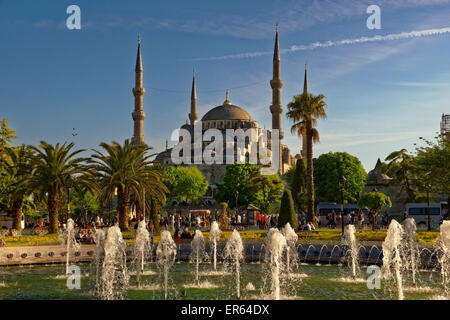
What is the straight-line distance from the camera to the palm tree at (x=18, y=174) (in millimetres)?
24547

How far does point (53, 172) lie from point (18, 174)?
9.32 feet

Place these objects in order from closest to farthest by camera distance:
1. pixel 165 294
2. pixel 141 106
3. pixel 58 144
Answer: pixel 165 294
pixel 58 144
pixel 141 106

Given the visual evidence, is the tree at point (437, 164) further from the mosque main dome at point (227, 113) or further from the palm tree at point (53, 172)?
the mosque main dome at point (227, 113)

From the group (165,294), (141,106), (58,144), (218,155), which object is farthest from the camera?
(218,155)

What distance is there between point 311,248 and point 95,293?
8.14 m

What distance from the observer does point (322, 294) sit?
10500mm

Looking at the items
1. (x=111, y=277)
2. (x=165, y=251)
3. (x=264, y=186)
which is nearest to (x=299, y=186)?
(x=264, y=186)

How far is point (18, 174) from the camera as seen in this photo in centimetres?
2553

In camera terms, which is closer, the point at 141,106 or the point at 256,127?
the point at 141,106

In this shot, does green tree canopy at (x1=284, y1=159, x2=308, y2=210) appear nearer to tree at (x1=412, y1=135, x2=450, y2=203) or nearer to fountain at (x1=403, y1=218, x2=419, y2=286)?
tree at (x1=412, y1=135, x2=450, y2=203)

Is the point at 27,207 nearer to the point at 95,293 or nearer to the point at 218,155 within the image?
the point at 95,293
